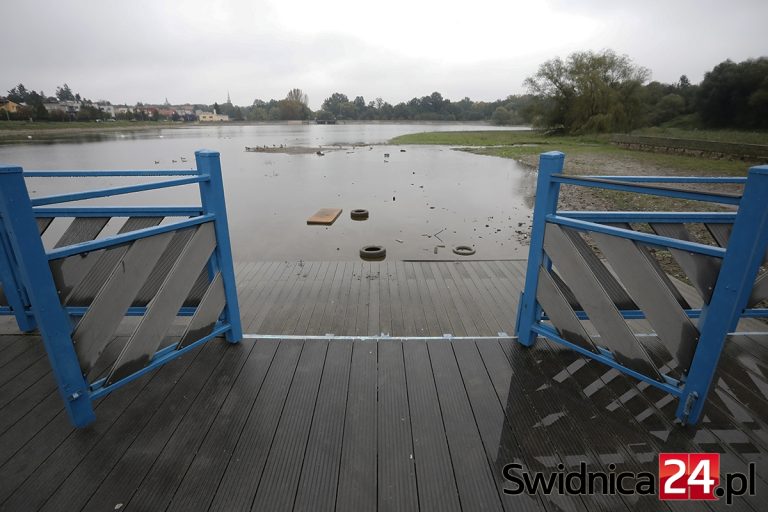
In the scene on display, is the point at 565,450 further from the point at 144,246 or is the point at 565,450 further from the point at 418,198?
the point at 418,198

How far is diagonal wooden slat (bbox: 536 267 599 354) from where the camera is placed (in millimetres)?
2304

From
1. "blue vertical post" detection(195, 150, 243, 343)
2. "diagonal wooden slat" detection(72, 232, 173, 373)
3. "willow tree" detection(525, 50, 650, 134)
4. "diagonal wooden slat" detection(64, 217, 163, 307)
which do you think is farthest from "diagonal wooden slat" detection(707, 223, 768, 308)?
"willow tree" detection(525, 50, 650, 134)

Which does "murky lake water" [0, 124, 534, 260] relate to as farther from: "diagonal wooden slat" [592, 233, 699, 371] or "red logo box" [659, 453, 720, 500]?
"red logo box" [659, 453, 720, 500]

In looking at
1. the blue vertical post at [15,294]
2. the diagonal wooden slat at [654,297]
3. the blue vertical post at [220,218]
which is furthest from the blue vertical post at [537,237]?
the blue vertical post at [15,294]

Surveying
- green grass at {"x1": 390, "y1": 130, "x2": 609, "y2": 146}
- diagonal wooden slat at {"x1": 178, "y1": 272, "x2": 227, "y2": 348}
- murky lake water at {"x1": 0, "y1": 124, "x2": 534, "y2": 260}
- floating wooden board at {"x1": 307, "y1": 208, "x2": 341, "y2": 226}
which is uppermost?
diagonal wooden slat at {"x1": 178, "y1": 272, "x2": 227, "y2": 348}

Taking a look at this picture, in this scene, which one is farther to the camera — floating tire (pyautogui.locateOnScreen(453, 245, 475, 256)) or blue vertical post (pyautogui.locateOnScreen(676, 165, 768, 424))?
floating tire (pyautogui.locateOnScreen(453, 245, 475, 256))

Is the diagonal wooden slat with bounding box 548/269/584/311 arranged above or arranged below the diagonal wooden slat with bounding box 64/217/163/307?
below

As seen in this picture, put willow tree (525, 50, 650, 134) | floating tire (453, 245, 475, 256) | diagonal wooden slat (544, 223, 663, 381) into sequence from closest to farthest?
diagonal wooden slat (544, 223, 663, 381)
floating tire (453, 245, 475, 256)
willow tree (525, 50, 650, 134)

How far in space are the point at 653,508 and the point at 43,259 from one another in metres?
2.86

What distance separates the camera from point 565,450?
1858 millimetres

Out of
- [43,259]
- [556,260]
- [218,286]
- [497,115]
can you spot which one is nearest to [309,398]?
[218,286]

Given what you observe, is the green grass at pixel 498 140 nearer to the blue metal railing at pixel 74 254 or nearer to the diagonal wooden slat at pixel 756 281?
the diagonal wooden slat at pixel 756 281

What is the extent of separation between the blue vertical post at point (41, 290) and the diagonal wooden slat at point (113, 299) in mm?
63

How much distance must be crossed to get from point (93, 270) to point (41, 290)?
0.57m
